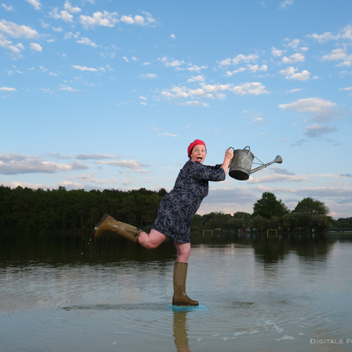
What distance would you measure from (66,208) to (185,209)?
77.2m

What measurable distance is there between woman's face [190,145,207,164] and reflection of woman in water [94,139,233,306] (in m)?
0.26

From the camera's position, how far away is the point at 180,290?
16.5 ft

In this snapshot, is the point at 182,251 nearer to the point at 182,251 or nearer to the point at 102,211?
the point at 182,251

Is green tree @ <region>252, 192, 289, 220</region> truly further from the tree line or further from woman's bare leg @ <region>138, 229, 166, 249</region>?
woman's bare leg @ <region>138, 229, 166, 249</region>

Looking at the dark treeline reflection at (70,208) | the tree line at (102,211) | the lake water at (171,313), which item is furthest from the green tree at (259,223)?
the lake water at (171,313)

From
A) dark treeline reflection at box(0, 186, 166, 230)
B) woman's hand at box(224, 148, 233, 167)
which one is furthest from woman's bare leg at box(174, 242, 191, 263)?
dark treeline reflection at box(0, 186, 166, 230)

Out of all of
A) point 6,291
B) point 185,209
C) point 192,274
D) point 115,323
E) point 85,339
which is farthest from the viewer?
point 192,274

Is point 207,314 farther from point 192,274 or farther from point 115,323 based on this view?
point 192,274

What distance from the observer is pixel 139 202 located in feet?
252

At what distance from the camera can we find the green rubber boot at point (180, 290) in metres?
4.99

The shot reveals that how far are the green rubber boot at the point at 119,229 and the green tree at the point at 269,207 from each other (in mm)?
87769

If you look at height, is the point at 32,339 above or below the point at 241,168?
below

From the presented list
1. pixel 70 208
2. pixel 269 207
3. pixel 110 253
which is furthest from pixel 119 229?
pixel 269 207

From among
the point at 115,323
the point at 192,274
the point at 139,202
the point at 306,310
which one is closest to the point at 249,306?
the point at 306,310
